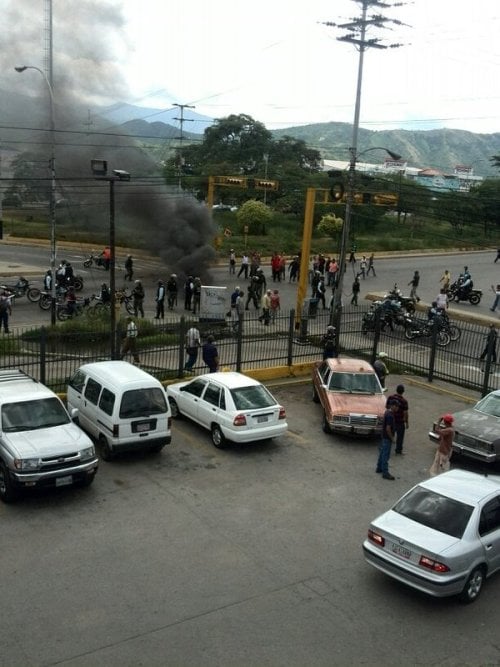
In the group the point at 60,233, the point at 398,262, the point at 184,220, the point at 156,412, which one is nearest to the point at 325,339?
the point at 156,412

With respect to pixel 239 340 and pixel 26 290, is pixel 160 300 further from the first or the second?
pixel 239 340

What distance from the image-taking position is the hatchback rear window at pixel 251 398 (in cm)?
1328

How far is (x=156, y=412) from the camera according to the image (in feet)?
40.5

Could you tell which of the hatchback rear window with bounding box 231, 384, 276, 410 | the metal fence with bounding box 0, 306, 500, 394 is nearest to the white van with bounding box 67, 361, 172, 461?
the hatchback rear window with bounding box 231, 384, 276, 410

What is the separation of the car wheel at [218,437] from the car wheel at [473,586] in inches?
231

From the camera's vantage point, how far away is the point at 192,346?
17.0 meters

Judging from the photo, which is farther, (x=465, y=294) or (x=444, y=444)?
(x=465, y=294)

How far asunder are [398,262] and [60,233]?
2526 centimetres

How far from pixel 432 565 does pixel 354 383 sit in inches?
293

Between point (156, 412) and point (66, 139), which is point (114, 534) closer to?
point (156, 412)

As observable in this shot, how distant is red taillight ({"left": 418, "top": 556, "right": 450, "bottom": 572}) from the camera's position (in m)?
8.01

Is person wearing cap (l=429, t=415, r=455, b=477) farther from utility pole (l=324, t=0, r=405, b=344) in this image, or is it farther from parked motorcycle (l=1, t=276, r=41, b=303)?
parked motorcycle (l=1, t=276, r=41, b=303)

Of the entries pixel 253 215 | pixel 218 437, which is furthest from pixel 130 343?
pixel 253 215

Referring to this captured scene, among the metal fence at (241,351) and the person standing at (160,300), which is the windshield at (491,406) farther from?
the person standing at (160,300)
